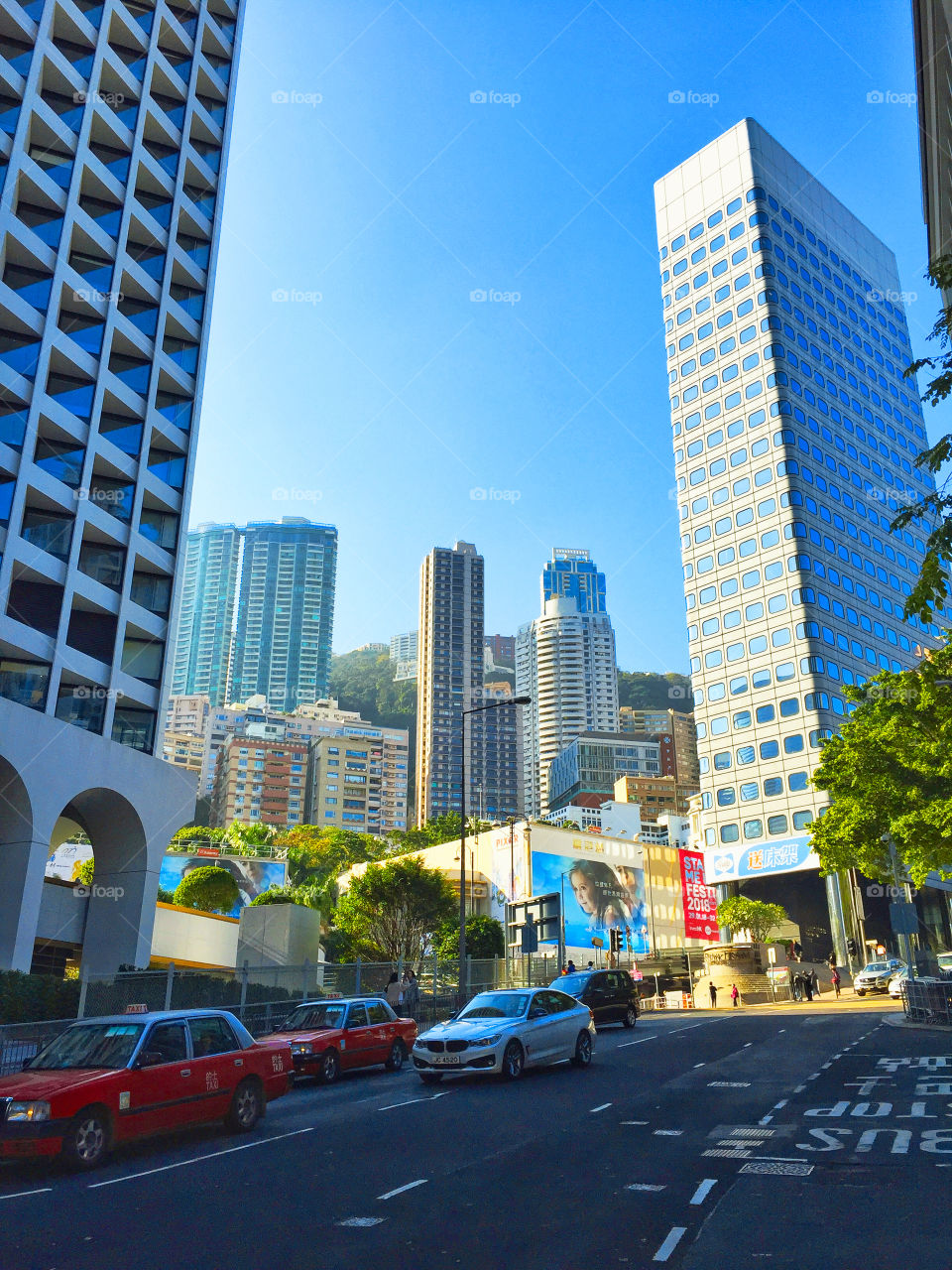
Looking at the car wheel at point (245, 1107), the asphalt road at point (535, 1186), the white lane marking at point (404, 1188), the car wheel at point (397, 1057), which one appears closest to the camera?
the asphalt road at point (535, 1186)

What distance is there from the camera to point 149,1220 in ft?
26.3

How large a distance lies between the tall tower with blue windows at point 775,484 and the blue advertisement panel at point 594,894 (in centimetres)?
1664

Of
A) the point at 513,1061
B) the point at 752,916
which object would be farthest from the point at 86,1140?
the point at 752,916

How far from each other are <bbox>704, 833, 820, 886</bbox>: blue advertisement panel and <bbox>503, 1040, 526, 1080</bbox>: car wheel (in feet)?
175

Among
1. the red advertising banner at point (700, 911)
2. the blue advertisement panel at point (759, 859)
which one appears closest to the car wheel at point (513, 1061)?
the blue advertisement panel at point (759, 859)

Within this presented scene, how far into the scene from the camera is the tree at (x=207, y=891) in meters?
72.7

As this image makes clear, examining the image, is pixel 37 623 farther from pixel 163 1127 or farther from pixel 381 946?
pixel 381 946

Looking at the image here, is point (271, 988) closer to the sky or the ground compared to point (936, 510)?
closer to the ground

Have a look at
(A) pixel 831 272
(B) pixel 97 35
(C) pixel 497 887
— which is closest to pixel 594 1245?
(B) pixel 97 35

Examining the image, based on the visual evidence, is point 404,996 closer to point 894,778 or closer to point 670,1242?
point 894,778

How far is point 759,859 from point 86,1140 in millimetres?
66378

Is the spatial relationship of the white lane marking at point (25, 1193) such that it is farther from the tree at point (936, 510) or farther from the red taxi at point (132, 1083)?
the tree at point (936, 510)

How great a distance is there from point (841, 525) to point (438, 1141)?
7580cm

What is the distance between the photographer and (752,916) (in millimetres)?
59656
